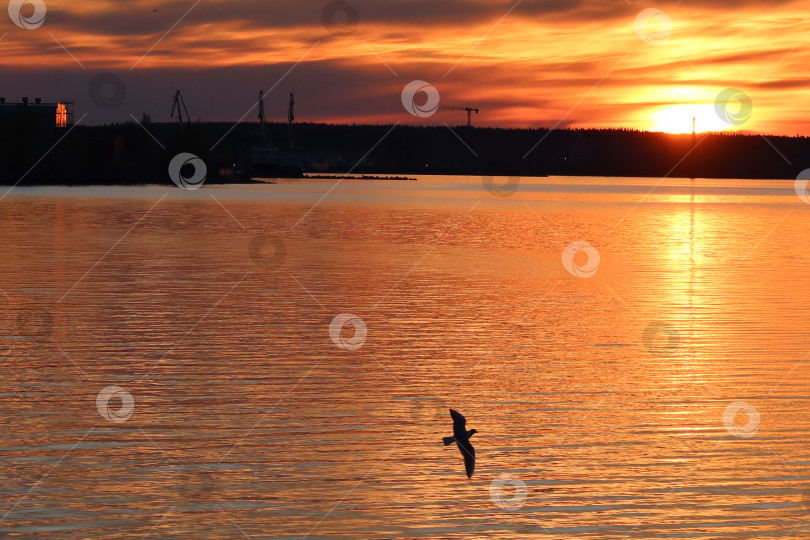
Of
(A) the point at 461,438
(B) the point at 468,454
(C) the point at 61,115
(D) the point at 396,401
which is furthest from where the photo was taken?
(C) the point at 61,115

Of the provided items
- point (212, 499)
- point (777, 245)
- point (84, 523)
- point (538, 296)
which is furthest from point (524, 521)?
point (777, 245)

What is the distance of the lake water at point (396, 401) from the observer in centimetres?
1161

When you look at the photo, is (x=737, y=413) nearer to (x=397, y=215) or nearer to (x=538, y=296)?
(x=538, y=296)

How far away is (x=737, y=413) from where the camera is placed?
16.1 meters

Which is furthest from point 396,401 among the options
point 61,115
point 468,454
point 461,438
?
point 61,115

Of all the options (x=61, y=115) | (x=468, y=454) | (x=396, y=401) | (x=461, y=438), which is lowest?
(x=461, y=438)

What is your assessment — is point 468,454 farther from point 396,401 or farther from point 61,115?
point 61,115

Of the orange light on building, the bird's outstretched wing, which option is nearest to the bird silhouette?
the bird's outstretched wing

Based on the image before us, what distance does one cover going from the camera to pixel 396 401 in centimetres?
1650

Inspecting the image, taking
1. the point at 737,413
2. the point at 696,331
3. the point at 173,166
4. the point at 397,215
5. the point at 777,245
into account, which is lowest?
the point at 737,413

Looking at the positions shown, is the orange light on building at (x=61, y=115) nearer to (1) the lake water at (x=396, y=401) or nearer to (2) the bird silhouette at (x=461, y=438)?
(1) the lake water at (x=396, y=401)

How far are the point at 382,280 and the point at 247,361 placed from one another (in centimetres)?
1363

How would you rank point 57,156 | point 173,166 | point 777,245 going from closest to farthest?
point 777,245 → point 57,156 → point 173,166

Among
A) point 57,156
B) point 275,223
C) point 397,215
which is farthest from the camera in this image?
point 57,156
